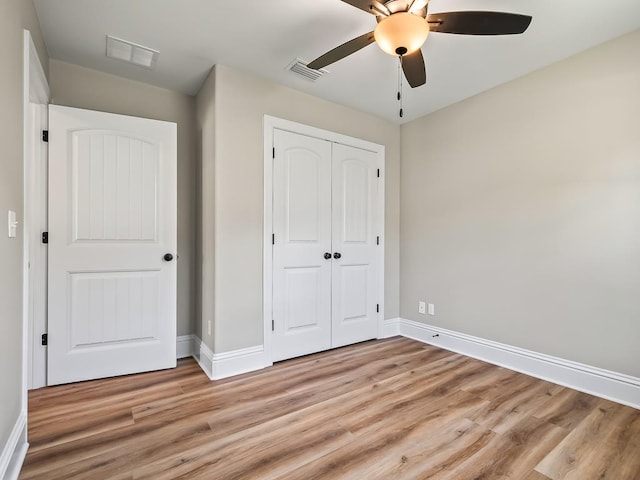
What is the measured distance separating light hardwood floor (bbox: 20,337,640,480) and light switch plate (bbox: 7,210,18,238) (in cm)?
110

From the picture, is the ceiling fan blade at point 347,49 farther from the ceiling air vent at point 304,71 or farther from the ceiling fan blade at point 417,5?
the ceiling air vent at point 304,71

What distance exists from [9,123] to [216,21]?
1.30m

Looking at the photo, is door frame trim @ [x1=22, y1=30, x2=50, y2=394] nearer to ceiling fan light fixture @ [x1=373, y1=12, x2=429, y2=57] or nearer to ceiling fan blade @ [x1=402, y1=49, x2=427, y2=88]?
ceiling fan light fixture @ [x1=373, y1=12, x2=429, y2=57]

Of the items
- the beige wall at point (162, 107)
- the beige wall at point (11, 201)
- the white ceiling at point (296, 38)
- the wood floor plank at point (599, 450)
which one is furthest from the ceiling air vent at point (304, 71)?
the wood floor plank at point (599, 450)

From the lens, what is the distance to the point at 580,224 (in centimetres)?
237

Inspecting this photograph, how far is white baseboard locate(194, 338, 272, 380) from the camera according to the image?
99.6 inches

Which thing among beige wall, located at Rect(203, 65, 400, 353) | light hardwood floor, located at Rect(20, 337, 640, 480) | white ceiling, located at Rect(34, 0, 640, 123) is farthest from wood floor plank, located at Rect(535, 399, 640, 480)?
white ceiling, located at Rect(34, 0, 640, 123)

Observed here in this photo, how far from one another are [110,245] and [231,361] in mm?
1323

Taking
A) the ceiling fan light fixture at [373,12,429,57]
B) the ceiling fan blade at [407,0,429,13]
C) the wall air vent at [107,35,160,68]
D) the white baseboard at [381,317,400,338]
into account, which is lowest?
the white baseboard at [381,317,400,338]

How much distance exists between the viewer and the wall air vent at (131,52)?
2.27 meters

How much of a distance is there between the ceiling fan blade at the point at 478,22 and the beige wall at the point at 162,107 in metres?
2.34

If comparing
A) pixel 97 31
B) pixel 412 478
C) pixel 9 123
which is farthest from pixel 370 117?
pixel 412 478

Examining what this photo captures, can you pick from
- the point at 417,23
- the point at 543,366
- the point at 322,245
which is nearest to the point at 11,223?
the point at 417,23

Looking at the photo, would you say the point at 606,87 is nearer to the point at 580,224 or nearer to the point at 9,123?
the point at 580,224
